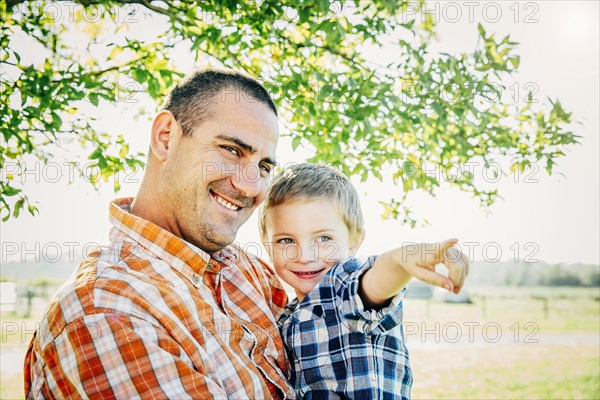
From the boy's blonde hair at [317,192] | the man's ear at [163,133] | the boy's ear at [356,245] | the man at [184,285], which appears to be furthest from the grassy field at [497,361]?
the man's ear at [163,133]

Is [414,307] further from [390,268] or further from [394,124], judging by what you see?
[390,268]

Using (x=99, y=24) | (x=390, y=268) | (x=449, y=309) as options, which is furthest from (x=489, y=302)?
(x=390, y=268)

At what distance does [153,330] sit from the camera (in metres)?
1.54

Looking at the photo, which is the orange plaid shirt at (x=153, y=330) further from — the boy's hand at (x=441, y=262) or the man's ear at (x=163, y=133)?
the boy's hand at (x=441, y=262)

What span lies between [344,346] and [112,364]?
83cm

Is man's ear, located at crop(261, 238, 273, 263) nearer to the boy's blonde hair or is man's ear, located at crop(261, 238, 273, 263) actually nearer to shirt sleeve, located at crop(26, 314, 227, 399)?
the boy's blonde hair

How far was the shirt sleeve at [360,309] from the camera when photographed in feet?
6.01

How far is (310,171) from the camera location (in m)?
2.66

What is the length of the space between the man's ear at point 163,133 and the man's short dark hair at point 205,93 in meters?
0.03

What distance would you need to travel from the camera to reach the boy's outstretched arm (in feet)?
4.76

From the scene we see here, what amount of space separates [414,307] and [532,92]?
78.7 ft

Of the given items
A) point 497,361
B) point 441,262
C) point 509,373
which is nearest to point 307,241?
point 441,262

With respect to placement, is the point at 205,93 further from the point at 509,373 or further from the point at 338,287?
the point at 509,373

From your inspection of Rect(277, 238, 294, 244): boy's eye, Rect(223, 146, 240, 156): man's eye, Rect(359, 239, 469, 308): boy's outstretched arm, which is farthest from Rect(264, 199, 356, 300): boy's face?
Rect(359, 239, 469, 308): boy's outstretched arm
